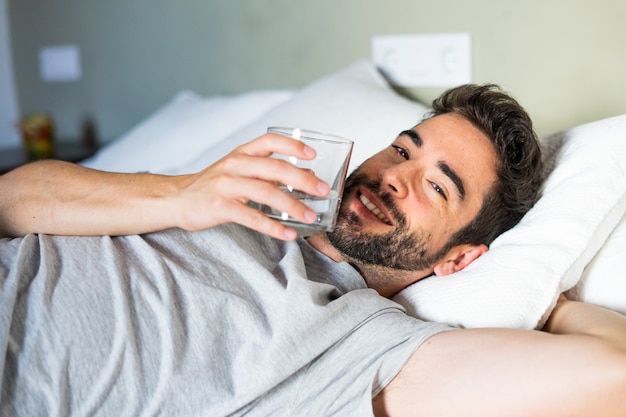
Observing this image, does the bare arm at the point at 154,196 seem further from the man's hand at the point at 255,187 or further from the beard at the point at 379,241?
the beard at the point at 379,241

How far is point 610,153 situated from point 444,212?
324mm

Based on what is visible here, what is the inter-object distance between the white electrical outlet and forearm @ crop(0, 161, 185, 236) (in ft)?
3.11

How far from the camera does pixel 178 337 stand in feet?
3.38

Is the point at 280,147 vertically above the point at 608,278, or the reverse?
the point at 280,147

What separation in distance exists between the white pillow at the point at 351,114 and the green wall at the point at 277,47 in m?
0.20

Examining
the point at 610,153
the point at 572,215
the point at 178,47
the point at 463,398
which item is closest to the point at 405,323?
the point at 463,398

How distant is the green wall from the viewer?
1.61m

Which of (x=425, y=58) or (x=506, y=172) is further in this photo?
(x=425, y=58)

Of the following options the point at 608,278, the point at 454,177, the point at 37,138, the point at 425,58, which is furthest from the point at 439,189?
the point at 37,138

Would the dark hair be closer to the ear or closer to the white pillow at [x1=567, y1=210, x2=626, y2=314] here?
the ear

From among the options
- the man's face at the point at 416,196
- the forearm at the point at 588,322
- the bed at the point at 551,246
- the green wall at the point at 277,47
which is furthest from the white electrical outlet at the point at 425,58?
the forearm at the point at 588,322

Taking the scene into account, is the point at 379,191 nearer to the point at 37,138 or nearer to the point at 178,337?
the point at 178,337

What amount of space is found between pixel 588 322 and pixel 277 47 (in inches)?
56.6

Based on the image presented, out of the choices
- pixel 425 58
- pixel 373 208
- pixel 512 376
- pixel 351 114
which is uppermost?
pixel 425 58
